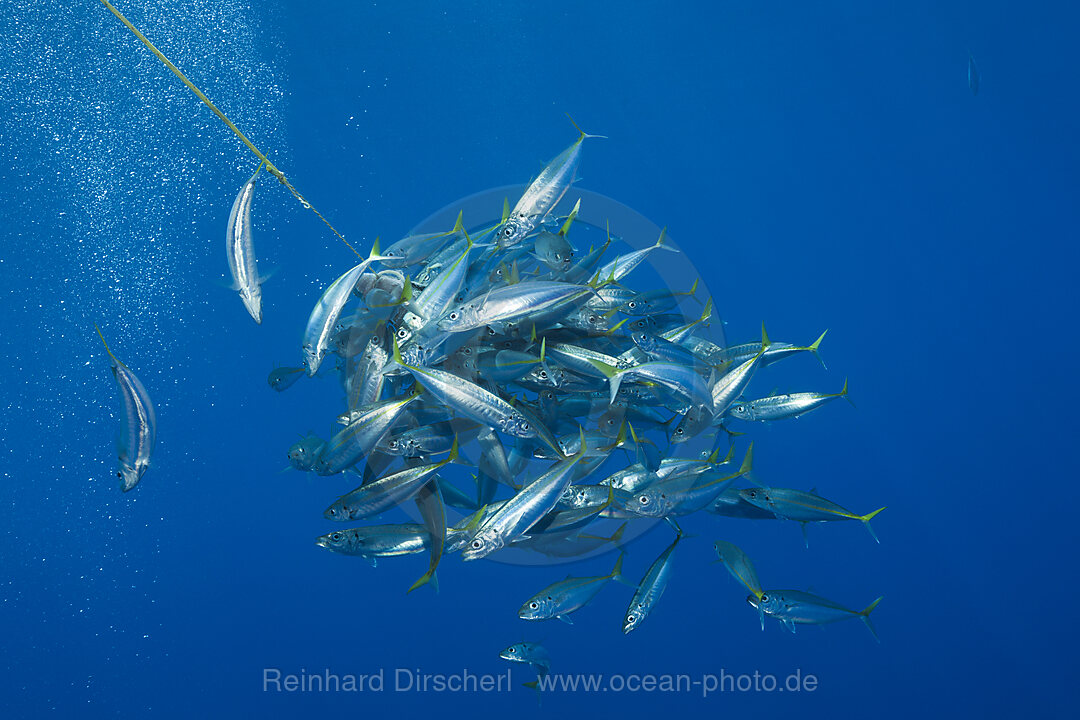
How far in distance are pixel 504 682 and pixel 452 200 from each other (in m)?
3.55

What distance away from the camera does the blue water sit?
3410 millimetres

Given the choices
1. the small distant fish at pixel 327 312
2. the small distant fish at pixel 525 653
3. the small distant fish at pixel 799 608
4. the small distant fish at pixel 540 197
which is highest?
the small distant fish at pixel 540 197

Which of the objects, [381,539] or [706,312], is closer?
[381,539]

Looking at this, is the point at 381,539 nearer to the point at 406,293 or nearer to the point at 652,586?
the point at 406,293

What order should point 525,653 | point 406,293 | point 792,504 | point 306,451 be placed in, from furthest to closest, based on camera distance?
point 525,653
point 792,504
point 306,451
point 406,293

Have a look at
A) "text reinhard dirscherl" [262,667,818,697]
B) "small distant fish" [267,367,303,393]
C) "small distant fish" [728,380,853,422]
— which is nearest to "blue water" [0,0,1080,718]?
"text reinhard dirscherl" [262,667,818,697]

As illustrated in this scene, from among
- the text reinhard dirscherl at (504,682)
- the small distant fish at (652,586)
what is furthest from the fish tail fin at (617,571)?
the text reinhard dirscherl at (504,682)

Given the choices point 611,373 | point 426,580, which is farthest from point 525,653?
point 611,373

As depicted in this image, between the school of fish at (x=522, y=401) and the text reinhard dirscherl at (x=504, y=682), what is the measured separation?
9.34 feet

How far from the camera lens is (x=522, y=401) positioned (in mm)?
2055

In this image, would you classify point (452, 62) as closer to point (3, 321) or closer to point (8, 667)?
point (3, 321)

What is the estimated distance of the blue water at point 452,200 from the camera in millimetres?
3410

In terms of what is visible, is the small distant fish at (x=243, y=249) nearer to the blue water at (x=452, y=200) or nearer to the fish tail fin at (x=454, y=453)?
the fish tail fin at (x=454, y=453)

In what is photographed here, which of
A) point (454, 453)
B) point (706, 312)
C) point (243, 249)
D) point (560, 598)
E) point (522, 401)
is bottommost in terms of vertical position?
point (560, 598)
